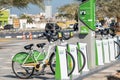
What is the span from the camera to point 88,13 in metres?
13.1

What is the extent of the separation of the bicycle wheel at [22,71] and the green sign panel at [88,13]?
278cm

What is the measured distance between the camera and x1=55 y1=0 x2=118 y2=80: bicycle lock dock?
34.2ft

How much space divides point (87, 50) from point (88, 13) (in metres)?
1.18

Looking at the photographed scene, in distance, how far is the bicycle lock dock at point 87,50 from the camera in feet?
34.2

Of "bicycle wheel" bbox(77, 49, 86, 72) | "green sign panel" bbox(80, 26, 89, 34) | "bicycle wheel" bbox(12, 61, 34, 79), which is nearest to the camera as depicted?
"bicycle wheel" bbox(12, 61, 34, 79)

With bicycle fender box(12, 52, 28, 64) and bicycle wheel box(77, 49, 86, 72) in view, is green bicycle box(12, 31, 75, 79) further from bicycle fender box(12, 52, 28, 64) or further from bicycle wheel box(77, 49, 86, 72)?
bicycle wheel box(77, 49, 86, 72)

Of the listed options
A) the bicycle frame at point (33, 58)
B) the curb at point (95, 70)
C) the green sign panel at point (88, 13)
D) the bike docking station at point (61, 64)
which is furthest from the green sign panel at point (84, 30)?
the bike docking station at point (61, 64)

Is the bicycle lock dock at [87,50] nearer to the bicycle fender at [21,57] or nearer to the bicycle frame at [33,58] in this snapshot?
the bicycle frame at [33,58]

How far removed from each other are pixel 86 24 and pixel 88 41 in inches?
22.1

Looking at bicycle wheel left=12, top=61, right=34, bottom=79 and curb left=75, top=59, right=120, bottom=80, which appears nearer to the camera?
curb left=75, top=59, right=120, bottom=80

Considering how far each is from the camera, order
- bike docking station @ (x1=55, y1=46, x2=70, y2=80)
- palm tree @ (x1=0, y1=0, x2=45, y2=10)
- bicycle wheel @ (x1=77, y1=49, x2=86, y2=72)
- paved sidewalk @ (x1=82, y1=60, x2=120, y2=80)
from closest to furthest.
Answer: bike docking station @ (x1=55, y1=46, x2=70, y2=80), paved sidewalk @ (x1=82, y1=60, x2=120, y2=80), bicycle wheel @ (x1=77, y1=49, x2=86, y2=72), palm tree @ (x1=0, y1=0, x2=45, y2=10)

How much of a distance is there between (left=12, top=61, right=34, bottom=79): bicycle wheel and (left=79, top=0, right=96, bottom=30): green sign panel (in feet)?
9.11

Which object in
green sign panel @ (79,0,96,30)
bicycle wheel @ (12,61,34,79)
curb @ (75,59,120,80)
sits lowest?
curb @ (75,59,120,80)

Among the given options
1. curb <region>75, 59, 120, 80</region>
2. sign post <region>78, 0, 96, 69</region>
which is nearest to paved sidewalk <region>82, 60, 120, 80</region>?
curb <region>75, 59, 120, 80</region>
